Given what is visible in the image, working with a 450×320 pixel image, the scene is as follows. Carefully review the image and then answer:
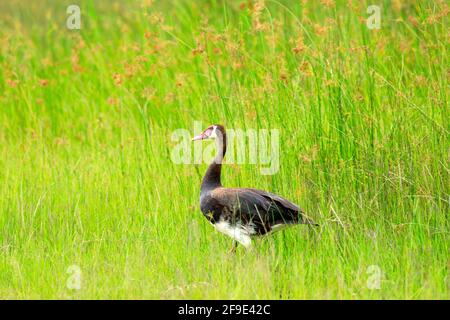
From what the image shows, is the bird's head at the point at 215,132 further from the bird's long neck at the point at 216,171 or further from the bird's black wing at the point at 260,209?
the bird's black wing at the point at 260,209

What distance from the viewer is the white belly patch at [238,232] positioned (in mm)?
5945

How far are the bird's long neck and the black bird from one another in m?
0.09

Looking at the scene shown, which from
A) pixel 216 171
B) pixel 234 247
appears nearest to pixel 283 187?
pixel 216 171

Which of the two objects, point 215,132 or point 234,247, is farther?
point 215,132

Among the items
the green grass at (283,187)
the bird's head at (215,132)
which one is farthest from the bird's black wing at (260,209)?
the bird's head at (215,132)

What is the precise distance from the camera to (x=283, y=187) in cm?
646

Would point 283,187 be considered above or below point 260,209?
above

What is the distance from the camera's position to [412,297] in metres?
5.11

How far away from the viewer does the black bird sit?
5824 mm

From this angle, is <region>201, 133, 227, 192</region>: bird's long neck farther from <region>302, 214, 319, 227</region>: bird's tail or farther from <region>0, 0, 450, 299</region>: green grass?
<region>302, 214, 319, 227</region>: bird's tail

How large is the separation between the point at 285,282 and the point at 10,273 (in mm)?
1717

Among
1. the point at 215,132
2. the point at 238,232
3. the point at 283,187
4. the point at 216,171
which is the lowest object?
the point at 238,232

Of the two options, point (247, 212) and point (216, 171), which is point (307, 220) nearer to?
point (247, 212)

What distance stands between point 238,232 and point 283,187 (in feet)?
2.12
